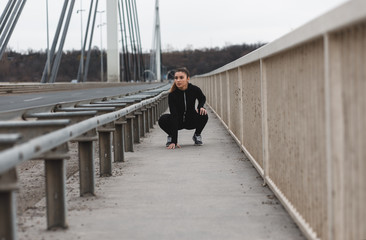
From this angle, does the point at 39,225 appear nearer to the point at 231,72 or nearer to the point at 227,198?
the point at 227,198

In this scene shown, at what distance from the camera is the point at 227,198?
534 cm

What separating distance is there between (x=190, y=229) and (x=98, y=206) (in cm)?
113

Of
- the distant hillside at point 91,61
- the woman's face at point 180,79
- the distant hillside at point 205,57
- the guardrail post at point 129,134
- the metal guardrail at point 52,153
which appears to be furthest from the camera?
the distant hillside at point 205,57

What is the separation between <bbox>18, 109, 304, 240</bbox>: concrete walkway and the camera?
163 inches

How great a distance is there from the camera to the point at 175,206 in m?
5.00

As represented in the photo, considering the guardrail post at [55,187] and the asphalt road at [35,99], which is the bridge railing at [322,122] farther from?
the asphalt road at [35,99]

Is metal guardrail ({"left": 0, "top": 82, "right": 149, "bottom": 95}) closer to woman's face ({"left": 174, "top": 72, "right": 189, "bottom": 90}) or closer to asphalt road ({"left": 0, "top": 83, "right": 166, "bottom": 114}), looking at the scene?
asphalt road ({"left": 0, "top": 83, "right": 166, "bottom": 114})

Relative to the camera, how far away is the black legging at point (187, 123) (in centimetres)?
980

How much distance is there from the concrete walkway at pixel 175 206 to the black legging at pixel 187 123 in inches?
74.1

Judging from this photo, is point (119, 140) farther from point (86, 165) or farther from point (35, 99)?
point (35, 99)

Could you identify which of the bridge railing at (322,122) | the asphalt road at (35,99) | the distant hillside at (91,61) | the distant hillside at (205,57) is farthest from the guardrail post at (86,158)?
the distant hillside at (205,57)

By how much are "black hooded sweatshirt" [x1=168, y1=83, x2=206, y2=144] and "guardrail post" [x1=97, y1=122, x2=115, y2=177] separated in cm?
328

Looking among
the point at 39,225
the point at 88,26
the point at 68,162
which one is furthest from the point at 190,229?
the point at 88,26

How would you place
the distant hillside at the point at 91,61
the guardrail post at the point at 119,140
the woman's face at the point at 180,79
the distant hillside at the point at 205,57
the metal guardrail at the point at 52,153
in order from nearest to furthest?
the metal guardrail at the point at 52,153, the guardrail post at the point at 119,140, the woman's face at the point at 180,79, the distant hillside at the point at 91,61, the distant hillside at the point at 205,57
